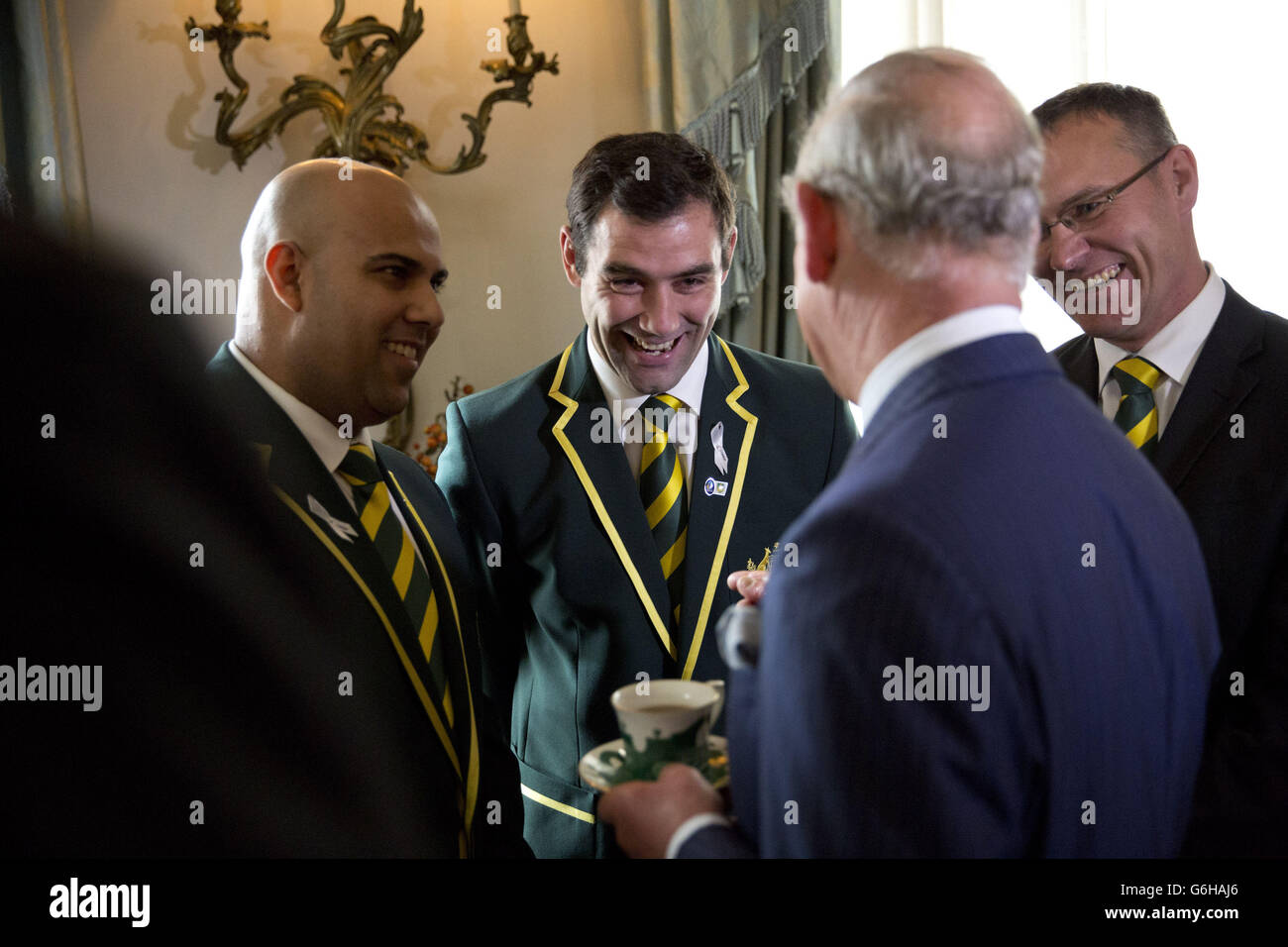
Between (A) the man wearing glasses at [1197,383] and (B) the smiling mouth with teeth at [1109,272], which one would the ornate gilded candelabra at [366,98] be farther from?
(B) the smiling mouth with teeth at [1109,272]

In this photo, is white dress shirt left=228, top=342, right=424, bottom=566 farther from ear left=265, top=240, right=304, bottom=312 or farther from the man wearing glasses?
the man wearing glasses

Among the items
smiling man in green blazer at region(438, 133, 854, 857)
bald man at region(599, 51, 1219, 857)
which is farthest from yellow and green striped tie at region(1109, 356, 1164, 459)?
bald man at region(599, 51, 1219, 857)

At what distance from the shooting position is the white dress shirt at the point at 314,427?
1.09 metres

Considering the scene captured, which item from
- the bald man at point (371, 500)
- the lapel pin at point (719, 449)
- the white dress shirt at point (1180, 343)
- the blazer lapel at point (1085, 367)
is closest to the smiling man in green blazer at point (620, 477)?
the lapel pin at point (719, 449)

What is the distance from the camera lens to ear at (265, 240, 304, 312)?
45.4 inches

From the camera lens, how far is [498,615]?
1.40m

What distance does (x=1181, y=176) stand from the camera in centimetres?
133

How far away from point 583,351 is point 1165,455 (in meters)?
0.77

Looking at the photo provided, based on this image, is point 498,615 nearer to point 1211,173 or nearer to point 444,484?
point 444,484

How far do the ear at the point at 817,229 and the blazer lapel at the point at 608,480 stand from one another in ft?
2.02

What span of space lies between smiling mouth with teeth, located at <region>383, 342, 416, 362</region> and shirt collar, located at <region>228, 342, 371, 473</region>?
14cm

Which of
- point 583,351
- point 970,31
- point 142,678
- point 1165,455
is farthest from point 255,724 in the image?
point 970,31

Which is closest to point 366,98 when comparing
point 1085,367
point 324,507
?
point 324,507
